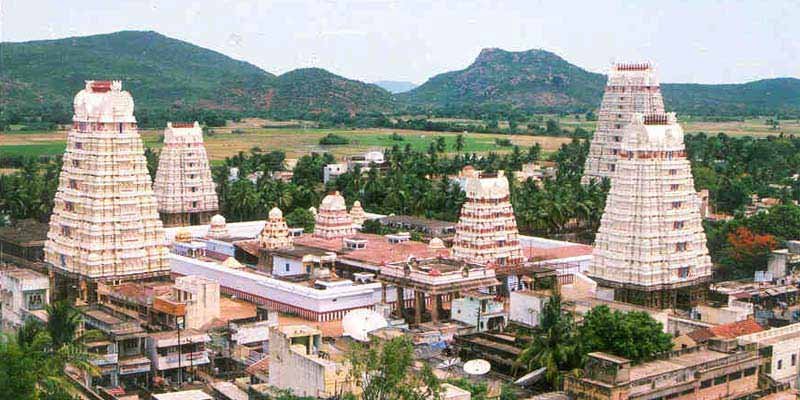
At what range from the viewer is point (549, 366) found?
40.2m

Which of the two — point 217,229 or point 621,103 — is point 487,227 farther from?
point 621,103

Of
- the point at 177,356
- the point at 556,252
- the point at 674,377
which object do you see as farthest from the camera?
the point at 556,252

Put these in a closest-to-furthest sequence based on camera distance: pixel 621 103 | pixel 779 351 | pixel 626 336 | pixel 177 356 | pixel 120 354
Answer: pixel 626 336
pixel 779 351
pixel 120 354
pixel 177 356
pixel 621 103

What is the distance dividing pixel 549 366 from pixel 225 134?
149606 mm

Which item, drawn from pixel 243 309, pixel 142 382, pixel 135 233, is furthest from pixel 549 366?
pixel 135 233

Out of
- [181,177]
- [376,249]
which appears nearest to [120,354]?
[376,249]

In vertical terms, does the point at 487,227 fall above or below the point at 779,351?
above

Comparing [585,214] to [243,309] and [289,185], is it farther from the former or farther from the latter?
[243,309]

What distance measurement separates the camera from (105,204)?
58.2m

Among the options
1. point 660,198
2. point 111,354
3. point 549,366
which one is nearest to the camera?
point 549,366

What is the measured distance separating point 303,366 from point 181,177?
47.8 meters

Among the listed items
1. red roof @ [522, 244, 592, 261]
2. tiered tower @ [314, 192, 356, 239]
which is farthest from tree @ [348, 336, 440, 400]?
tiered tower @ [314, 192, 356, 239]

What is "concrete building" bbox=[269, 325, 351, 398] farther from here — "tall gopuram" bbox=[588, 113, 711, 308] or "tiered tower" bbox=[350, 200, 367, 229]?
"tiered tower" bbox=[350, 200, 367, 229]

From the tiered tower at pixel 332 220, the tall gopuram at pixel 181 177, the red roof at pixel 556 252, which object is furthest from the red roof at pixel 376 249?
the tall gopuram at pixel 181 177
